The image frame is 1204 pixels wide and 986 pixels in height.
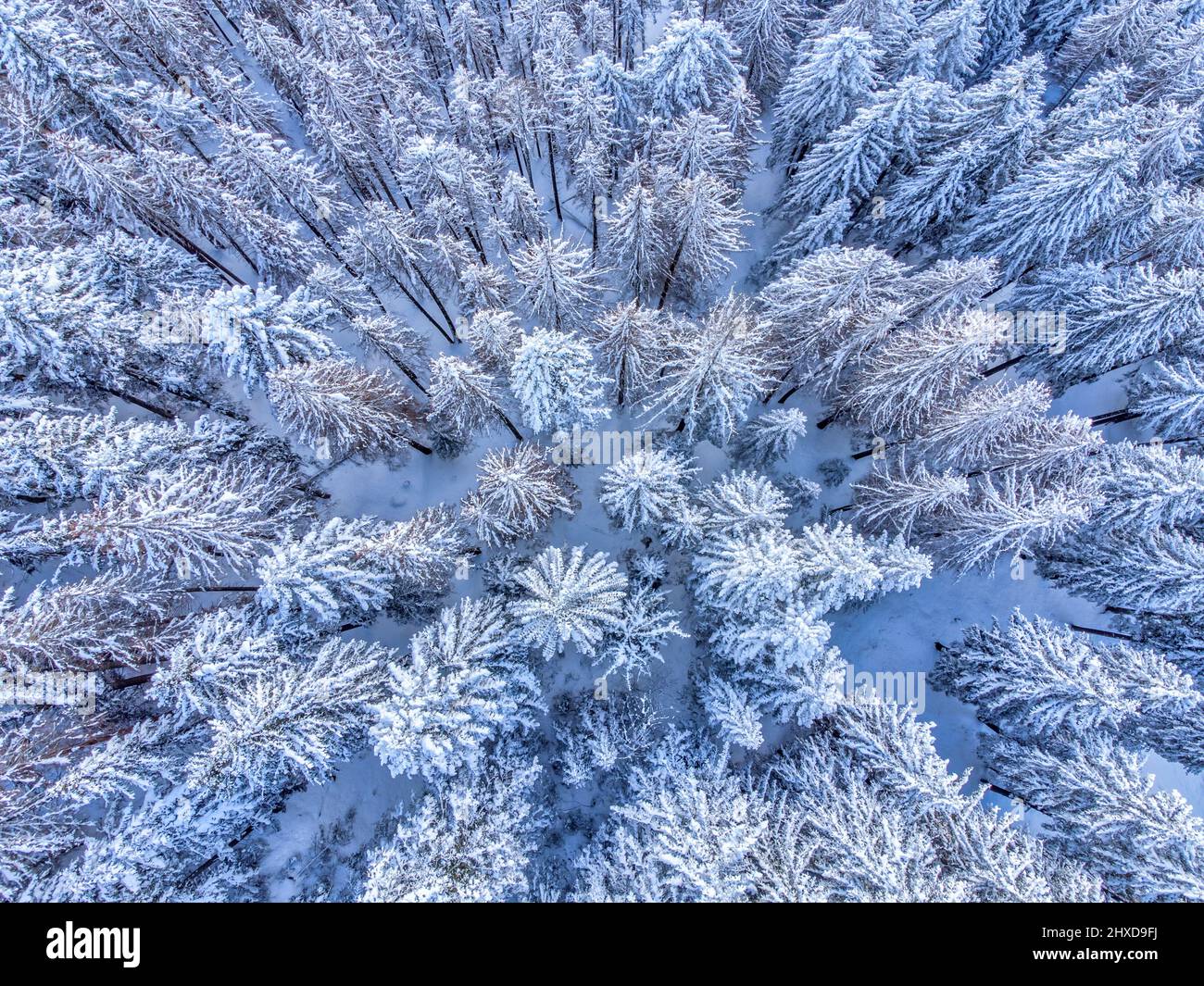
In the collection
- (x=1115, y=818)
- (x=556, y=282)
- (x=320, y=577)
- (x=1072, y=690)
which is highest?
(x=556, y=282)

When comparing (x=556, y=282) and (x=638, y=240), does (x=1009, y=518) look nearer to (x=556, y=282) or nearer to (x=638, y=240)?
(x=638, y=240)

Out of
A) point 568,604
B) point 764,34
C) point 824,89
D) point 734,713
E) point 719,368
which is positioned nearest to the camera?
point 568,604

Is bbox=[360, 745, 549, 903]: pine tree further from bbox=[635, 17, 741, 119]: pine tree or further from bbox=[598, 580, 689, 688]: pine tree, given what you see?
bbox=[635, 17, 741, 119]: pine tree

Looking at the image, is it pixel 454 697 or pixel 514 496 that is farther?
pixel 514 496

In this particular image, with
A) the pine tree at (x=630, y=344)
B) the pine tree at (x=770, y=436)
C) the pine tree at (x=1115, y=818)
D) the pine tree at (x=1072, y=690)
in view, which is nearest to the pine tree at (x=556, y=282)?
the pine tree at (x=630, y=344)

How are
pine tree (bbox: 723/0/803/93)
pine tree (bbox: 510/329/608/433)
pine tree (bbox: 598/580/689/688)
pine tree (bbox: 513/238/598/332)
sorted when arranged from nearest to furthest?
pine tree (bbox: 510/329/608/433), pine tree (bbox: 598/580/689/688), pine tree (bbox: 513/238/598/332), pine tree (bbox: 723/0/803/93)

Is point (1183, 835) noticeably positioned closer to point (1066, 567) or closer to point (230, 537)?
point (1066, 567)

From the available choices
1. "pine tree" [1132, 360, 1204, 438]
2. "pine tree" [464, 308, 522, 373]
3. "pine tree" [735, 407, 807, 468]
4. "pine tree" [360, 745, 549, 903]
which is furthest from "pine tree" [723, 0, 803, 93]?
"pine tree" [360, 745, 549, 903]

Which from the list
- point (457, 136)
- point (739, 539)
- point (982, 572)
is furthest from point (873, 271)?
point (457, 136)

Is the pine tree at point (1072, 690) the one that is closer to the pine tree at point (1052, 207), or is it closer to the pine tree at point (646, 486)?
the pine tree at point (646, 486)

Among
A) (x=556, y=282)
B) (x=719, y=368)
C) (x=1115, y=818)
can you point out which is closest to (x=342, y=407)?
(x=556, y=282)

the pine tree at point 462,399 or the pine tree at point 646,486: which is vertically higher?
the pine tree at point 462,399

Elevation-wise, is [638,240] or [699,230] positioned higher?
[638,240]
